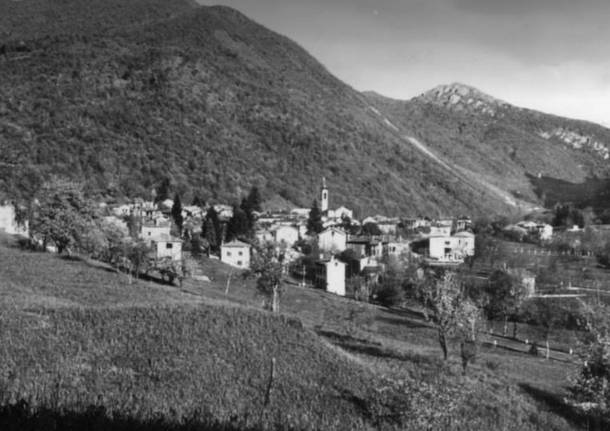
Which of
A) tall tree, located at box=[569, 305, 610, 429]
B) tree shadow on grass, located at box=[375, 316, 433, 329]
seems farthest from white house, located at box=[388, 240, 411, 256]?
tall tree, located at box=[569, 305, 610, 429]

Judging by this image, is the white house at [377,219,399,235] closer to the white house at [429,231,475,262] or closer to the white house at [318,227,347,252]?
the white house at [429,231,475,262]

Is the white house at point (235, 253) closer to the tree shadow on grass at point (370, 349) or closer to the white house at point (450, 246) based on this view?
the white house at point (450, 246)

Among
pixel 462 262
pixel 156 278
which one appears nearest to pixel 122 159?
pixel 462 262

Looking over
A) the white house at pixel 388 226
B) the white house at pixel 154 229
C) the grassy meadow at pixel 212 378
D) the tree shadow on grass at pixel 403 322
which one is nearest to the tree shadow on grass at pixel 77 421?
the grassy meadow at pixel 212 378

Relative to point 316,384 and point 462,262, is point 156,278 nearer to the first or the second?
point 316,384

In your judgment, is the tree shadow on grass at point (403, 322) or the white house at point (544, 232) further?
the white house at point (544, 232)
